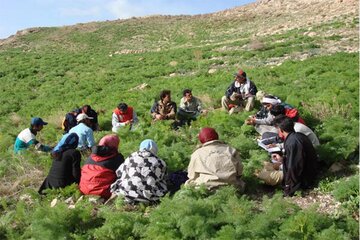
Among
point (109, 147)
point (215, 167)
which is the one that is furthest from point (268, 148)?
point (109, 147)

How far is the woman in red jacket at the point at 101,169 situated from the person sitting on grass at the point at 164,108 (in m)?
3.58

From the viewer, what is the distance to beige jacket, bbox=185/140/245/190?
620 cm

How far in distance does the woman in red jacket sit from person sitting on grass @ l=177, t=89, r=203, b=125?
12.4ft

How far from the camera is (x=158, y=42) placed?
39719 millimetres

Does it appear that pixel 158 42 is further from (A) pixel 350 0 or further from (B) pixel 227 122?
(B) pixel 227 122

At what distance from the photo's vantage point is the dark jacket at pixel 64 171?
282 inches

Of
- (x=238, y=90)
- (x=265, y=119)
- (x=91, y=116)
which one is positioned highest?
(x=238, y=90)

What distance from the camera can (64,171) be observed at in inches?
283

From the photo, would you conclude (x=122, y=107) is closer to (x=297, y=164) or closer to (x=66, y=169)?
(x=66, y=169)

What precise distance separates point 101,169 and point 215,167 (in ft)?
6.52

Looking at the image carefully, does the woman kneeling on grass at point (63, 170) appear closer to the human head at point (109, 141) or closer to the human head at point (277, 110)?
the human head at point (109, 141)

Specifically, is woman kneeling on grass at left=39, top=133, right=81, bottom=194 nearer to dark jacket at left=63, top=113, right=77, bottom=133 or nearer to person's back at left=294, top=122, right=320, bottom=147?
dark jacket at left=63, top=113, right=77, bottom=133

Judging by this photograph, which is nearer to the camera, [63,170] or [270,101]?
[63,170]

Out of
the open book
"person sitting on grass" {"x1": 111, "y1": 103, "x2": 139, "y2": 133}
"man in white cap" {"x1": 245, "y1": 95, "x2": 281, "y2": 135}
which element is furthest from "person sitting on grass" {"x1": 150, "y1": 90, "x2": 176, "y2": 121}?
the open book
